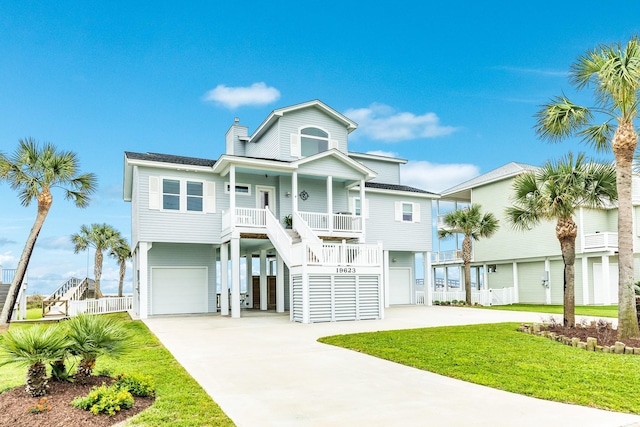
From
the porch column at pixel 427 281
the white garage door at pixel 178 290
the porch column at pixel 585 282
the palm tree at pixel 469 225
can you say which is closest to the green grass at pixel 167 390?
the white garage door at pixel 178 290

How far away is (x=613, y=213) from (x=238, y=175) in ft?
80.1

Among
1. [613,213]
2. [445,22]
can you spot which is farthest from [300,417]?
[613,213]

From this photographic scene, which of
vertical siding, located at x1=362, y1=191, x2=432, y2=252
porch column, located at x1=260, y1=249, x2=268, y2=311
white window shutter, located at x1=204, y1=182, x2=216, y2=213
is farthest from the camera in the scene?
vertical siding, located at x1=362, y1=191, x2=432, y2=252

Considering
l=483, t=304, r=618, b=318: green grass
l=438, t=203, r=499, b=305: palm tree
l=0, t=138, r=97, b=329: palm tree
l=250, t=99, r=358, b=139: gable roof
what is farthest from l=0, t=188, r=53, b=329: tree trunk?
l=483, t=304, r=618, b=318: green grass

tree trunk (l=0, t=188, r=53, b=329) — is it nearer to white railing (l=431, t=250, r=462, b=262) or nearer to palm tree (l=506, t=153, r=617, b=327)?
palm tree (l=506, t=153, r=617, b=327)

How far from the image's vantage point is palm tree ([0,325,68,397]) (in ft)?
20.8

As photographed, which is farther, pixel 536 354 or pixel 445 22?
pixel 445 22

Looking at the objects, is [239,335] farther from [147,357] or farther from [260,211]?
[260,211]

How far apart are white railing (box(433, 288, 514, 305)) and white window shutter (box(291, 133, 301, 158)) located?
47.3 ft

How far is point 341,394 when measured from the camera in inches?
272

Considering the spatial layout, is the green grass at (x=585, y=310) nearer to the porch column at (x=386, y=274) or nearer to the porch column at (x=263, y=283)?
the porch column at (x=386, y=274)

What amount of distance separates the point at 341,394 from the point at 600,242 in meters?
27.1

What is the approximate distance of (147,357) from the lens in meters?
10.1

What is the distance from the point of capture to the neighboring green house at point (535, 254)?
2945 centimetres
